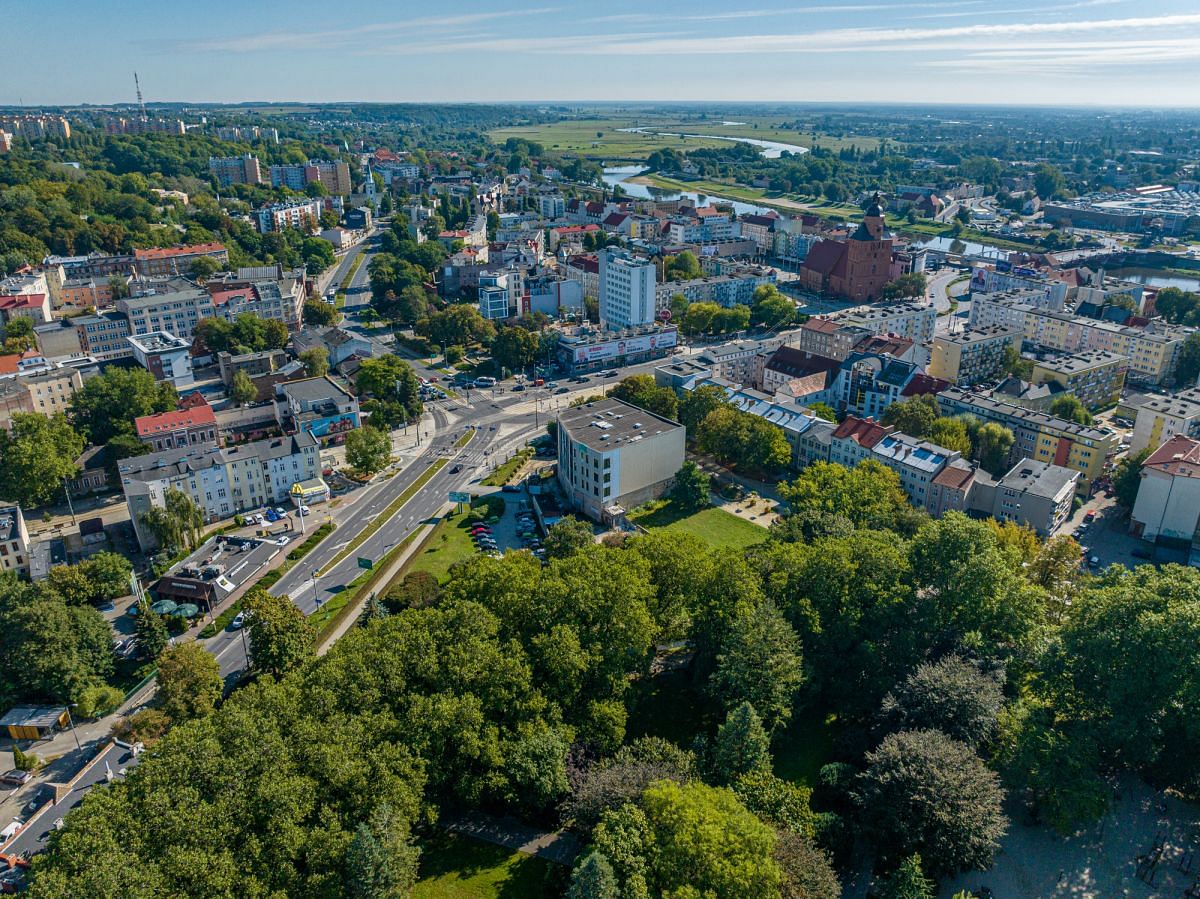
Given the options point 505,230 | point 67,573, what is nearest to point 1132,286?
point 505,230

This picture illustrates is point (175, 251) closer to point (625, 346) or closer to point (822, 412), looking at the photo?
point (625, 346)

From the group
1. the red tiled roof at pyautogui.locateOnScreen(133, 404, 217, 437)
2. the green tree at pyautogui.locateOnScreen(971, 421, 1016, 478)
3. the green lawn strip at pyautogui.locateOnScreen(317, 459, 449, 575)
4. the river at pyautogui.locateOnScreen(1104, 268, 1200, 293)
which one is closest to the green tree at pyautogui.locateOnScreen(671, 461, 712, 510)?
the green lawn strip at pyautogui.locateOnScreen(317, 459, 449, 575)

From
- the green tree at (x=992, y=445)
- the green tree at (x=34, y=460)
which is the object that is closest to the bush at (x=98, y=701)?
the green tree at (x=34, y=460)

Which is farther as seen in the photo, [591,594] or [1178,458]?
[1178,458]

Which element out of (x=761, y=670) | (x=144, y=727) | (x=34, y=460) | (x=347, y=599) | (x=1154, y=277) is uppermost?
(x=1154, y=277)

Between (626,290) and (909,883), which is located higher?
(626,290)

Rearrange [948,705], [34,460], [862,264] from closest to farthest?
[948,705]
[34,460]
[862,264]

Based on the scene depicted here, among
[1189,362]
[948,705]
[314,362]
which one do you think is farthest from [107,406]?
[1189,362]

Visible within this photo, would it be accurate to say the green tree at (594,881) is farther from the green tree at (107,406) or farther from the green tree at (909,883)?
the green tree at (107,406)
